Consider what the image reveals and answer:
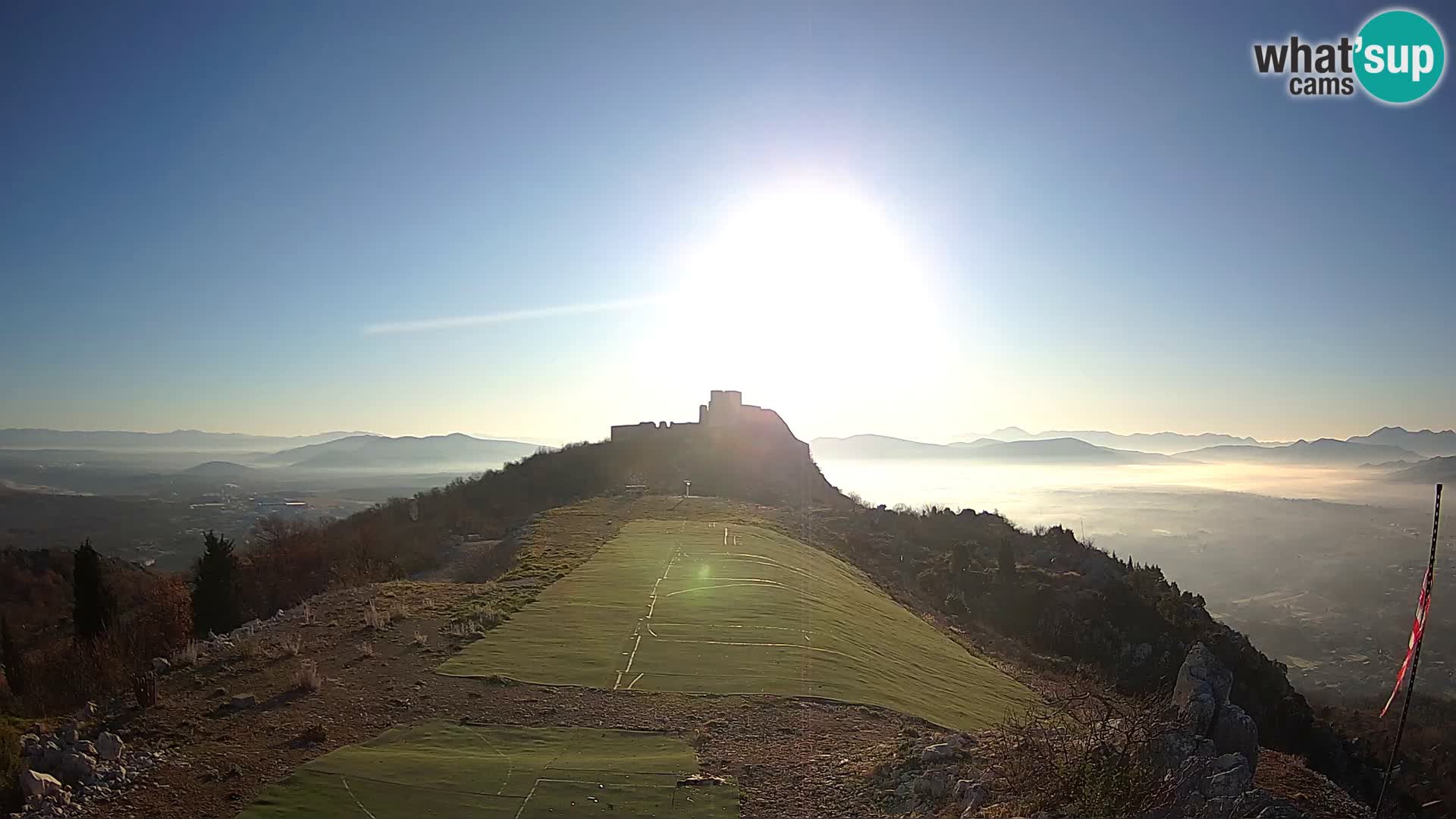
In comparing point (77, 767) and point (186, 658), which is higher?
point (77, 767)

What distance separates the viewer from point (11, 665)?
14.7 m

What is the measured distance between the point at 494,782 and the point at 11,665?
48.9 feet

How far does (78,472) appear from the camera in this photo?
120 meters

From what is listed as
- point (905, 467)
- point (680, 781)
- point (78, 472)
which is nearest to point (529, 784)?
point (680, 781)

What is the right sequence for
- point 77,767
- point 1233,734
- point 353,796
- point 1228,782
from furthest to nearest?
point 1233,734 → point 77,767 → point 353,796 → point 1228,782

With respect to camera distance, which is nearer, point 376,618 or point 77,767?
point 77,767

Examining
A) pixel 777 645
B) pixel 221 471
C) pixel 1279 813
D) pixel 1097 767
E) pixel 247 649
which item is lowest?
pixel 221 471

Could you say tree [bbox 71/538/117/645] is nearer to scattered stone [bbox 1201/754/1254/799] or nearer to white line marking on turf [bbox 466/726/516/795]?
white line marking on turf [bbox 466/726/516/795]

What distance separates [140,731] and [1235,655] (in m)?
28.3

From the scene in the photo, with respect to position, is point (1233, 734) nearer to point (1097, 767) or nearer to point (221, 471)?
point (1097, 767)

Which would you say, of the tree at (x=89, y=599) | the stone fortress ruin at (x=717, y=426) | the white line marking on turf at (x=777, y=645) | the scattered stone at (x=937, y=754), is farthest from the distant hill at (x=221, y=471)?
the scattered stone at (x=937, y=754)

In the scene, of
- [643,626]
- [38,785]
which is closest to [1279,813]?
[643,626]

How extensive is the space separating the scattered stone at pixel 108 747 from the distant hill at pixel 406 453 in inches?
5707

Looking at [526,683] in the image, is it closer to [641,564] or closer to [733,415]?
[641,564]
